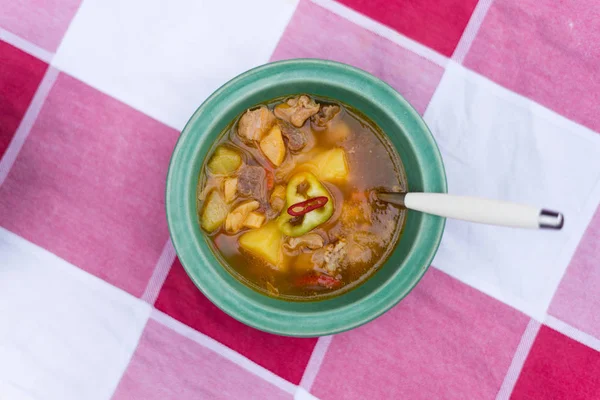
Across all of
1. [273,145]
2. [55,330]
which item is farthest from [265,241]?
[55,330]

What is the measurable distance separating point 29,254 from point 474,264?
735 mm

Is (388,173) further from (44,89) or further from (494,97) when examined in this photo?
(44,89)

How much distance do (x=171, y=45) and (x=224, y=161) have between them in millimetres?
247

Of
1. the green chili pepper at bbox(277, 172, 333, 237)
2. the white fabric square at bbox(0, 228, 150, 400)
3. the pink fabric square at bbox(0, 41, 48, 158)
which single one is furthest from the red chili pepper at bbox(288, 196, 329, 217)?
the pink fabric square at bbox(0, 41, 48, 158)

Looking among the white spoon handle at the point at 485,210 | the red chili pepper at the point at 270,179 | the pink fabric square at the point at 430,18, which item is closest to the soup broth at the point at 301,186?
the red chili pepper at the point at 270,179

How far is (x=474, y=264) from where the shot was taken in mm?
889

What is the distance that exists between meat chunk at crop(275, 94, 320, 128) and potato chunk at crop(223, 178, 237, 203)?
117 millimetres

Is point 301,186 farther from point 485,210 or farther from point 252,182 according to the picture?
point 485,210

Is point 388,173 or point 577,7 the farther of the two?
point 577,7

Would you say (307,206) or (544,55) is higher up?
(544,55)

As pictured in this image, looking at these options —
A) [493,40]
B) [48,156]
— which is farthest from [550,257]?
[48,156]

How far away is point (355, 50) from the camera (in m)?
0.90

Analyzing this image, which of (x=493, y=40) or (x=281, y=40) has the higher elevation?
(x=493, y=40)

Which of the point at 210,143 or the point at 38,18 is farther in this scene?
the point at 38,18
